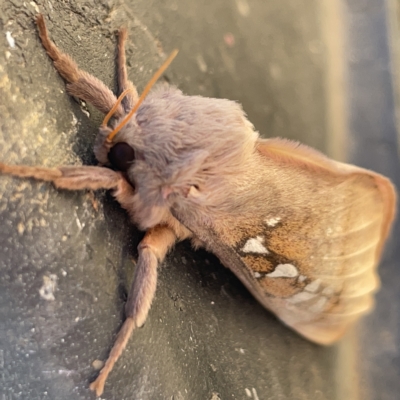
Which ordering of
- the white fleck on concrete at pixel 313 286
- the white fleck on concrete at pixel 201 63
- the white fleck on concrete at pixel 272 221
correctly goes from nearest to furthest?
the white fleck on concrete at pixel 272 221 → the white fleck on concrete at pixel 313 286 → the white fleck on concrete at pixel 201 63

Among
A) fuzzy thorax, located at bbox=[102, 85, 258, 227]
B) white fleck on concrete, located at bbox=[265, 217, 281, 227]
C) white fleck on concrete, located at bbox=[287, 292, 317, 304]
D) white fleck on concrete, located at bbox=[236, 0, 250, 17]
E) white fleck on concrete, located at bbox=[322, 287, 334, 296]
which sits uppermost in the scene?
fuzzy thorax, located at bbox=[102, 85, 258, 227]

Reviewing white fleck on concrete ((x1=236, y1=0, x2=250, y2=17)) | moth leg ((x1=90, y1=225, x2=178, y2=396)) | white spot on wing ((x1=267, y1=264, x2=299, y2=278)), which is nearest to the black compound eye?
moth leg ((x1=90, y1=225, x2=178, y2=396))

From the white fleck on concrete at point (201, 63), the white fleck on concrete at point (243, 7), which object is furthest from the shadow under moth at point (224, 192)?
the white fleck on concrete at point (243, 7)

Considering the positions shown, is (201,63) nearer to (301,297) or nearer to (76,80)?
(76,80)

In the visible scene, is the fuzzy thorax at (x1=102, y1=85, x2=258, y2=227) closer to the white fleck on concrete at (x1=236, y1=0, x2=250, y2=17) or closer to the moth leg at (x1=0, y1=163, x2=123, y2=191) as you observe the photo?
the moth leg at (x1=0, y1=163, x2=123, y2=191)

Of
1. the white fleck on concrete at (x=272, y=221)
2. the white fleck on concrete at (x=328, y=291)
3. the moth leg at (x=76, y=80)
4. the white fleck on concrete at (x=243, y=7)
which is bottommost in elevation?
the white fleck on concrete at (x=328, y=291)

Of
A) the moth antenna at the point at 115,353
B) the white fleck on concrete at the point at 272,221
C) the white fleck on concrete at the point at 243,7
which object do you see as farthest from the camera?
the white fleck on concrete at the point at 243,7

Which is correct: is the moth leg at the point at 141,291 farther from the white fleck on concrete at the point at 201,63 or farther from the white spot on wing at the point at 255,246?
the white fleck on concrete at the point at 201,63
